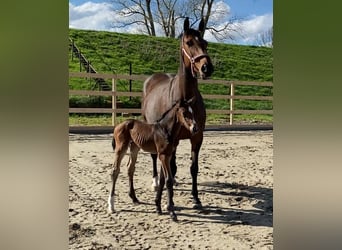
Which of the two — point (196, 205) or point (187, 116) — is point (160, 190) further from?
point (187, 116)

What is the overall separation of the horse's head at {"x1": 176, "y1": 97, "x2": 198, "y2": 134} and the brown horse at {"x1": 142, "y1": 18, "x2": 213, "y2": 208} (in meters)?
0.02

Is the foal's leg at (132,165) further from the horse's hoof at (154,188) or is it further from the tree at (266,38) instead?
the tree at (266,38)

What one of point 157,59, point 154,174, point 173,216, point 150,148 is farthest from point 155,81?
point 173,216

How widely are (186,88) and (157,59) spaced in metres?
0.15

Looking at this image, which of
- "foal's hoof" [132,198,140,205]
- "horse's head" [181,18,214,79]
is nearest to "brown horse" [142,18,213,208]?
"horse's head" [181,18,214,79]

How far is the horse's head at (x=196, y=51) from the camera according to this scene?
40.8 inches

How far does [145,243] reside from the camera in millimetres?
1015

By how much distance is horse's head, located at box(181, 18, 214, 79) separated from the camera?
3.40 feet

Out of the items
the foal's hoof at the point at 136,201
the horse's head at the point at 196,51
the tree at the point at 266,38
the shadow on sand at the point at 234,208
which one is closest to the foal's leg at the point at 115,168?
the foal's hoof at the point at 136,201

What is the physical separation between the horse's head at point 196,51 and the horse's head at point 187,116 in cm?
10
